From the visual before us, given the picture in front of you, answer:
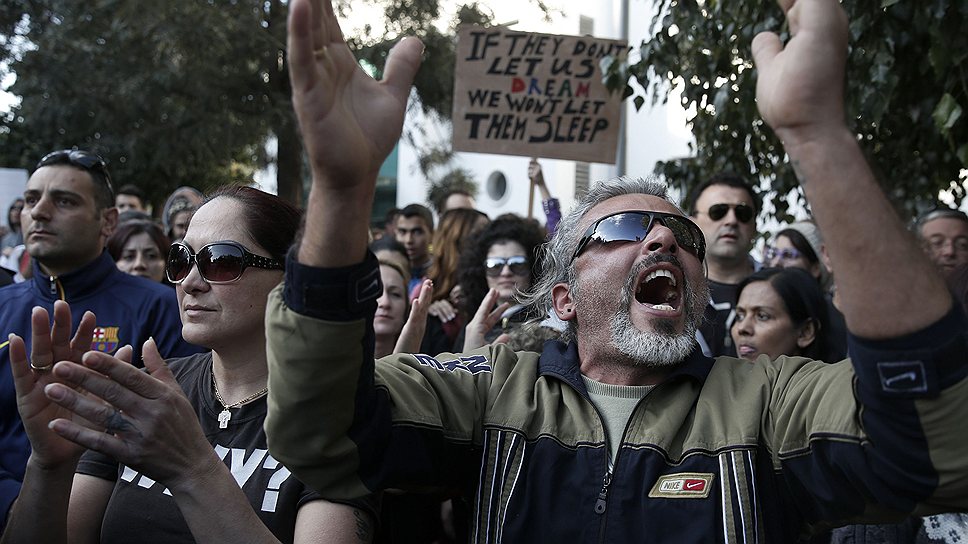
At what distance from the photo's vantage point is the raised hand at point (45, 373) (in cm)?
246

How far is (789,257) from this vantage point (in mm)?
6004

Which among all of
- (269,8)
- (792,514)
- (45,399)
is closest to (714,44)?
(792,514)

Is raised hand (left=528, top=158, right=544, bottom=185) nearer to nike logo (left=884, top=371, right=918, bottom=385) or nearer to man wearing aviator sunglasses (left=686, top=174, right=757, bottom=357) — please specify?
man wearing aviator sunglasses (left=686, top=174, right=757, bottom=357)

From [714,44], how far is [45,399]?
12.9ft

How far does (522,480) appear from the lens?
241 centimetres

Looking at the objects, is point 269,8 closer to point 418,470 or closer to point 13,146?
point 13,146

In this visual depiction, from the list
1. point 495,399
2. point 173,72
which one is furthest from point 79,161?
point 173,72

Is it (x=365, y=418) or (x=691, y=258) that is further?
(x=691, y=258)

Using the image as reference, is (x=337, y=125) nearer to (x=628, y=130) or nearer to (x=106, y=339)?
(x=106, y=339)

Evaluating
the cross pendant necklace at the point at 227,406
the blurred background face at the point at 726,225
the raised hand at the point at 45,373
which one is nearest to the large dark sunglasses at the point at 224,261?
the cross pendant necklace at the point at 227,406

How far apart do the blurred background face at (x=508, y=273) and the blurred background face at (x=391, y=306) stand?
0.55m

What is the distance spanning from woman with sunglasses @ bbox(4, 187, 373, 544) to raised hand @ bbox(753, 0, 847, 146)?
1.43m

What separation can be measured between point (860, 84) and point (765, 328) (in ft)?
3.69

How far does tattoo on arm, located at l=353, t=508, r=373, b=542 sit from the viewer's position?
2.53 metres
